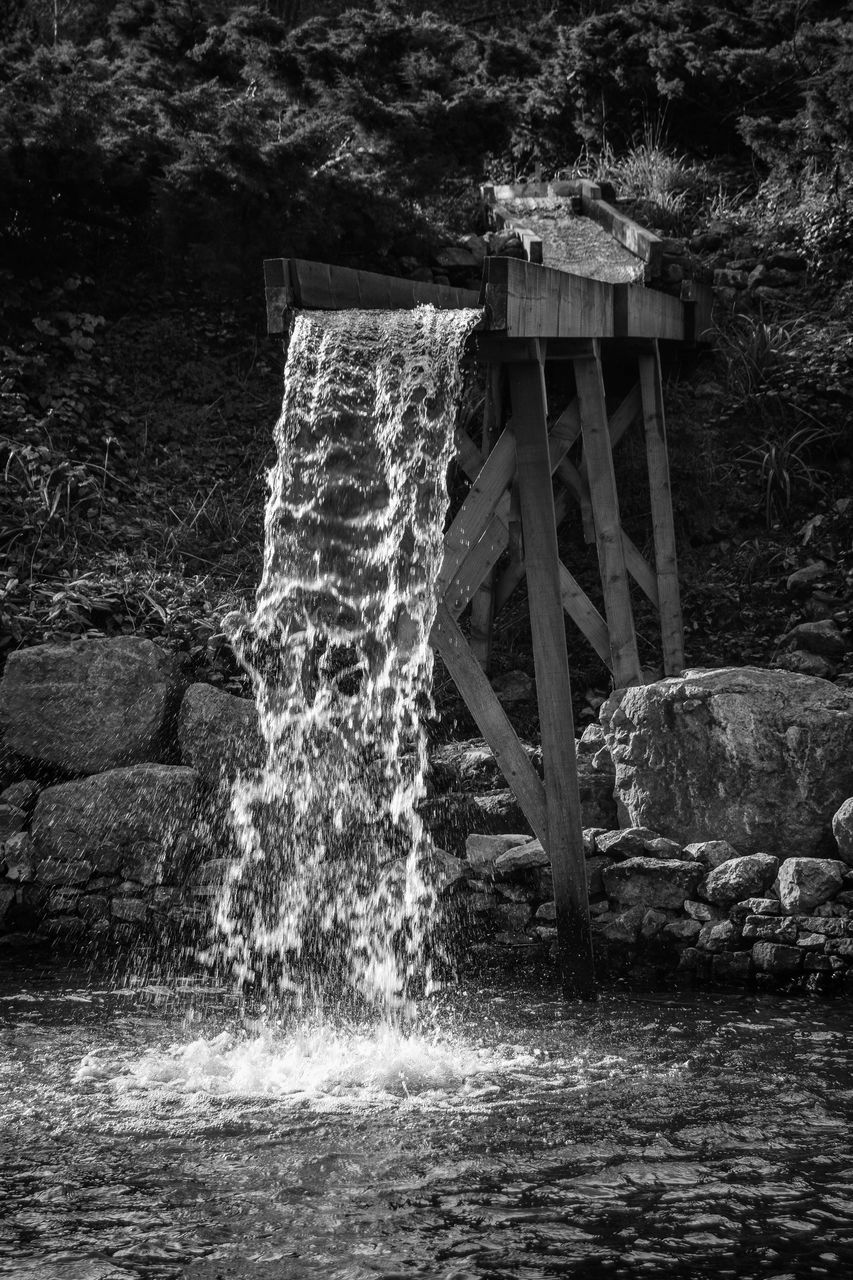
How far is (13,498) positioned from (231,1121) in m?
5.81

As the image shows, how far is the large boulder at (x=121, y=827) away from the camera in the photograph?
228 inches

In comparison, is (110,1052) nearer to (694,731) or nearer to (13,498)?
(694,731)

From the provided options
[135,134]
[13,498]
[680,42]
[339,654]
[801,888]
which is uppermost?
[680,42]

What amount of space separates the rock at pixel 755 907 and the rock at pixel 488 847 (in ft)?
3.26

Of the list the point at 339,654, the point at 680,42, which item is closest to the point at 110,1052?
the point at 339,654

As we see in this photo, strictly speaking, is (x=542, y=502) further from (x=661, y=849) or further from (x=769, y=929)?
(x=769, y=929)

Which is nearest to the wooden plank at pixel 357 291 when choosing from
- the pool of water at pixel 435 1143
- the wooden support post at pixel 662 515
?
the wooden support post at pixel 662 515

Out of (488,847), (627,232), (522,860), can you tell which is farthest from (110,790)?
(627,232)

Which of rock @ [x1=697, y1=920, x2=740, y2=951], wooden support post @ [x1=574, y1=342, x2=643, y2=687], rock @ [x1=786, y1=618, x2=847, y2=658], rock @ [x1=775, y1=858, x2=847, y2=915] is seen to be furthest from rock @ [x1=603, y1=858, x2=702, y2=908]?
rock @ [x1=786, y1=618, x2=847, y2=658]

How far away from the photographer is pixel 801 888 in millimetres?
4891

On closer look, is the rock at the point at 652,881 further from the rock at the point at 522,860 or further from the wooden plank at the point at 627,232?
the wooden plank at the point at 627,232

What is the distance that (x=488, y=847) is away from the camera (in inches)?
220

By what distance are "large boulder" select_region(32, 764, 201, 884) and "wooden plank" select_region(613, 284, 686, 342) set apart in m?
3.14

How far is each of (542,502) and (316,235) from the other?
4.89 m
